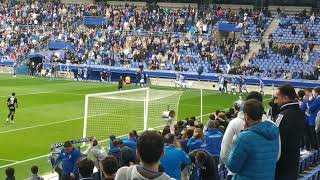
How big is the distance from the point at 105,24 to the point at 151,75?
1294 centimetres

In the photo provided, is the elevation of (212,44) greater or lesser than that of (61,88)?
greater

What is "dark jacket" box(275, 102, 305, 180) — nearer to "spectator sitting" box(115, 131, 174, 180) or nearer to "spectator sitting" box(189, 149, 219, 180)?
"spectator sitting" box(189, 149, 219, 180)

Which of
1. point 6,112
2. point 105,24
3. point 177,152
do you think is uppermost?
point 105,24

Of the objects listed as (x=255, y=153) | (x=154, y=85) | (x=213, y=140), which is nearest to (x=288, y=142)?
(x=255, y=153)

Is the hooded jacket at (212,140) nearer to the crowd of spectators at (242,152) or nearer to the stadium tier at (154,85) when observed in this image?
A: the stadium tier at (154,85)

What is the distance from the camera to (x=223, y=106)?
110 ft

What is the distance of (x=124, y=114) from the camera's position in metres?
23.4

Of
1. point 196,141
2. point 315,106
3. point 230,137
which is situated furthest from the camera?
point 315,106

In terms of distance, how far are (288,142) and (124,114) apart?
53.8ft

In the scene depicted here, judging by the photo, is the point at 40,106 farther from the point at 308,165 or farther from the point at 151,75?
the point at 308,165

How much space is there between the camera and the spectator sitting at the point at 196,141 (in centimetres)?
1153

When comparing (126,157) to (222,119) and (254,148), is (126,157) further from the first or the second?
(254,148)

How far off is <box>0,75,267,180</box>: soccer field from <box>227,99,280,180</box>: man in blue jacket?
11.2 meters

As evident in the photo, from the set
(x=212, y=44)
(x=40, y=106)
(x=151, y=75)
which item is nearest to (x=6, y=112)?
(x=40, y=106)
